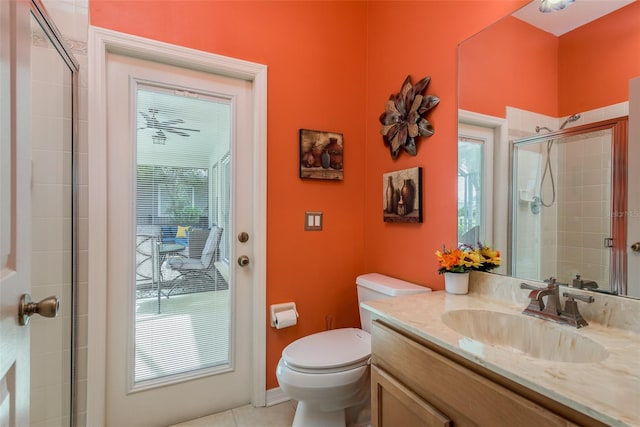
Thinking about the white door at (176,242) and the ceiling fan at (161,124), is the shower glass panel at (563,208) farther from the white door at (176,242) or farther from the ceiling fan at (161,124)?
the ceiling fan at (161,124)

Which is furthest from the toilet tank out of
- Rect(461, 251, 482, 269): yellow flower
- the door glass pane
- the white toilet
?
the door glass pane

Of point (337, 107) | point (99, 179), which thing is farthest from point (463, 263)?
point (99, 179)

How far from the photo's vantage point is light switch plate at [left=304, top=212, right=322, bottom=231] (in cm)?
190

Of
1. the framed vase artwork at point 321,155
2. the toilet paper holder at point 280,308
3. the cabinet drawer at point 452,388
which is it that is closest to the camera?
the cabinet drawer at point 452,388

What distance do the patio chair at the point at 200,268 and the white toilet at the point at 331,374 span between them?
586mm

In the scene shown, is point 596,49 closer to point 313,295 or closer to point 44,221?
point 313,295

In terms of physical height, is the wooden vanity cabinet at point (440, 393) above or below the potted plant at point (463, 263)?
below

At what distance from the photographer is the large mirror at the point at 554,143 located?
953 mm

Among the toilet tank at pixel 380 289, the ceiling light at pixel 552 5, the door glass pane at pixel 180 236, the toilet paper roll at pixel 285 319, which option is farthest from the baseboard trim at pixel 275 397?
the ceiling light at pixel 552 5

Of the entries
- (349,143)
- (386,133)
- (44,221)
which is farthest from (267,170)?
(44,221)

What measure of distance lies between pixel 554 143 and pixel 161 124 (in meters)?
1.79

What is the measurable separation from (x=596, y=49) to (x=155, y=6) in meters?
1.90

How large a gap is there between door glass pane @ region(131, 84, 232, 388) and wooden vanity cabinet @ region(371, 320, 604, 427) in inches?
39.2

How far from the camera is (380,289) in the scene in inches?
63.6
